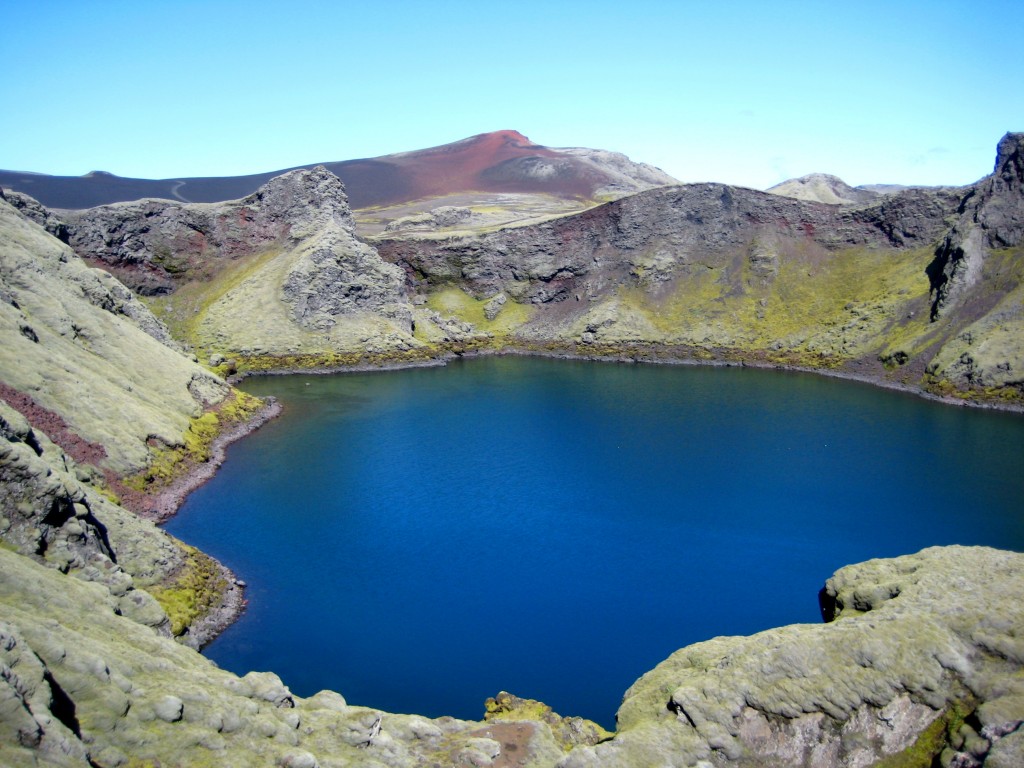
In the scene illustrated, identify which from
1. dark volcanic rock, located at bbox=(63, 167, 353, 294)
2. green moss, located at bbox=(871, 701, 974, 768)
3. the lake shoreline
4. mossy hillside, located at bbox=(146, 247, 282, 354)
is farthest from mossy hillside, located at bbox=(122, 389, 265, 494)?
dark volcanic rock, located at bbox=(63, 167, 353, 294)

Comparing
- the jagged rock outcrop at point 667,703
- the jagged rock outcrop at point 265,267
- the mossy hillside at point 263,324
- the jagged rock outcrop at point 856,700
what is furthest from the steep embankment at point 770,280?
the jagged rock outcrop at point 667,703

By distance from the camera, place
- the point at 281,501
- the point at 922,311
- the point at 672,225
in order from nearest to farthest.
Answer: the point at 281,501
the point at 922,311
the point at 672,225

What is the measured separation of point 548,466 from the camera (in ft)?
232

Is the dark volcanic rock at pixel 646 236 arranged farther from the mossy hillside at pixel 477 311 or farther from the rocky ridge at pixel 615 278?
the mossy hillside at pixel 477 311

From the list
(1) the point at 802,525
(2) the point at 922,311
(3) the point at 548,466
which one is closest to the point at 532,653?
(1) the point at 802,525

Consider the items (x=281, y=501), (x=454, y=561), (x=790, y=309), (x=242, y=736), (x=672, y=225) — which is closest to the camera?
(x=242, y=736)

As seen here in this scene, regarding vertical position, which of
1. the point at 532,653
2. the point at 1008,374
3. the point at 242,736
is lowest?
the point at 532,653

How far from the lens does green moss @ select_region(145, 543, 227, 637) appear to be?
136 ft

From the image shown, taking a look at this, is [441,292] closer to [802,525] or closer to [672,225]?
[672,225]

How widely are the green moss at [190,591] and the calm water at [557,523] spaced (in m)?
2.26

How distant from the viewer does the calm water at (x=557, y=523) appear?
40.5 m

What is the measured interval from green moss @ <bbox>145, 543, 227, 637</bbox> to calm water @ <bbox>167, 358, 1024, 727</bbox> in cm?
226

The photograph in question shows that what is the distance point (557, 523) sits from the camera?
57562mm

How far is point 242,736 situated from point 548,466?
1852 inches
